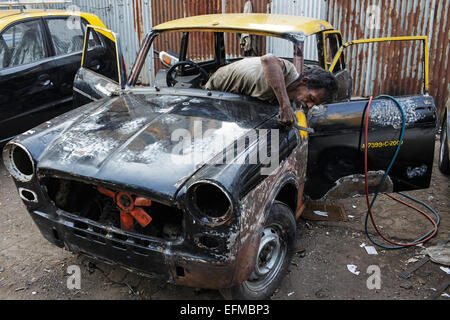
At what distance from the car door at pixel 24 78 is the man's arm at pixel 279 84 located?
10.7 feet

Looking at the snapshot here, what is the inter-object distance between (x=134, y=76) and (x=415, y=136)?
97.3 inches

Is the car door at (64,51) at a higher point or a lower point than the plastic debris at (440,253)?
higher

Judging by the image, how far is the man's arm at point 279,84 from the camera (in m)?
2.68

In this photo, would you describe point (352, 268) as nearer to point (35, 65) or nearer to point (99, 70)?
point (99, 70)

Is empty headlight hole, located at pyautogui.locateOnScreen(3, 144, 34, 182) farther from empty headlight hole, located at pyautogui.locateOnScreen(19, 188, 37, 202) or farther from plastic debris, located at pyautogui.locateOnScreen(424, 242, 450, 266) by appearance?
plastic debris, located at pyautogui.locateOnScreen(424, 242, 450, 266)

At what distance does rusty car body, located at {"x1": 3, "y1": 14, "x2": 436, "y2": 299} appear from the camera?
6.90ft

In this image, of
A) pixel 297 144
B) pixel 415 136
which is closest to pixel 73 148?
pixel 297 144

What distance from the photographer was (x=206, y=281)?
7.07ft

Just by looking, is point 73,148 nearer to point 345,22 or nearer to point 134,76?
point 134,76

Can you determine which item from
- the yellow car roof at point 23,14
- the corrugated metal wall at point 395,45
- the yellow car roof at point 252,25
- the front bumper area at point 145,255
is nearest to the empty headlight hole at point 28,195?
the front bumper area at point 145,255

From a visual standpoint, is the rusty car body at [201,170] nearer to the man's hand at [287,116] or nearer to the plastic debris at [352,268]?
the man's hand at [287,116]

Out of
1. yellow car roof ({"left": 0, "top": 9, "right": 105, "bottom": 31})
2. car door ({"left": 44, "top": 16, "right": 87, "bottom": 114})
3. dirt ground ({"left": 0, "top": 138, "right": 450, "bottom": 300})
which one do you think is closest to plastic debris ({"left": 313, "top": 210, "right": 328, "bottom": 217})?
dirt ground ({"left": 0, "top": 138, "right": 450, "bottom": 300})

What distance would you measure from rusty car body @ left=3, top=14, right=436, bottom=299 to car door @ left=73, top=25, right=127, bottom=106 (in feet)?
0.20

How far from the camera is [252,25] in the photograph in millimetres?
3191
